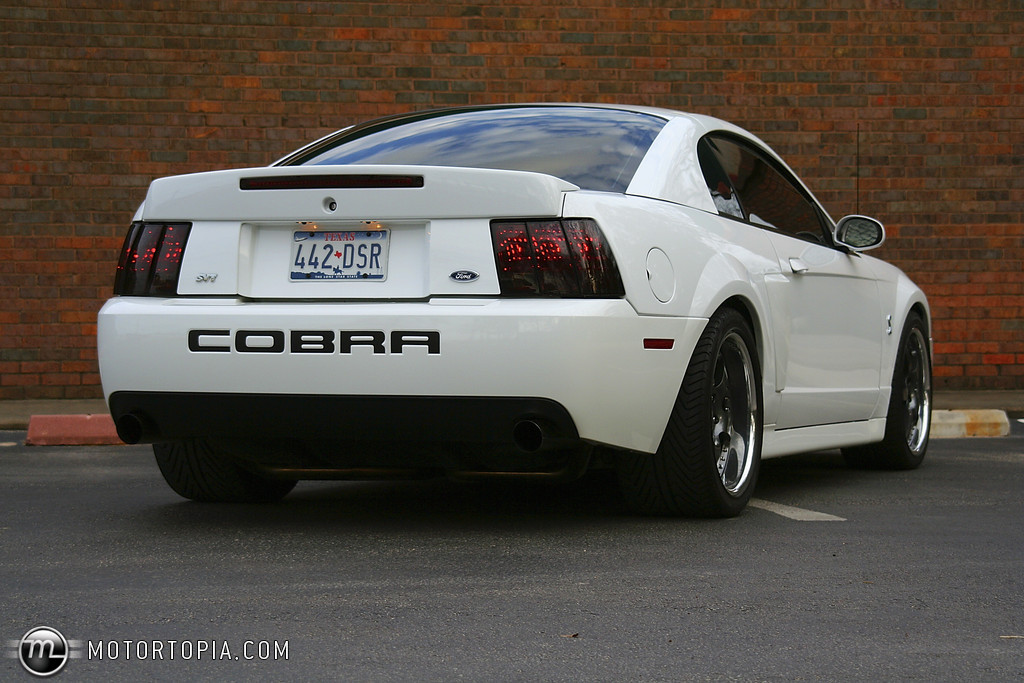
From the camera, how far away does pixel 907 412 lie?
22.4 ft

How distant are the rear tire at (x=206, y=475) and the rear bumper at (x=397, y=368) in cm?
65

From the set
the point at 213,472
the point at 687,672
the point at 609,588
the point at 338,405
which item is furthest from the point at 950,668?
the point at 213,472

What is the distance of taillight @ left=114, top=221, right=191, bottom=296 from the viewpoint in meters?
4.50

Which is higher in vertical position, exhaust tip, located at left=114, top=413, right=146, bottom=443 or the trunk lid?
the trunk lid

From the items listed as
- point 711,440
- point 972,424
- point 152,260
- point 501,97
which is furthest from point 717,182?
point 501,97

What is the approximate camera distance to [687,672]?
2900 mm

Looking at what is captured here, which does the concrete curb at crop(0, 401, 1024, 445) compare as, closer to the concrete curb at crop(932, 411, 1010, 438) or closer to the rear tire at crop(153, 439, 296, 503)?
the concrete curb at crop(932, 411, 1010, 438)

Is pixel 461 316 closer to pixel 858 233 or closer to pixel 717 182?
pixel 717 182

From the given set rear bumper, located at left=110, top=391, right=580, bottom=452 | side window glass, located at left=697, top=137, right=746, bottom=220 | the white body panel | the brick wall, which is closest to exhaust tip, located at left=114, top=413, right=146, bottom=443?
rear bumper, located at left=110, top=391, right=580, bottom=452

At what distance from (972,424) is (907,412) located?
2.27 m

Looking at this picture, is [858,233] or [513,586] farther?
[858,233]

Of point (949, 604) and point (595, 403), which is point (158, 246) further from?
point (949, 604)

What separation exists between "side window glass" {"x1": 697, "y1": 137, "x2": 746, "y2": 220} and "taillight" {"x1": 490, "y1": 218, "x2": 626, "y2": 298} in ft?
3.30

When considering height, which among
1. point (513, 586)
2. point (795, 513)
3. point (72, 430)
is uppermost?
point (513, 586)
